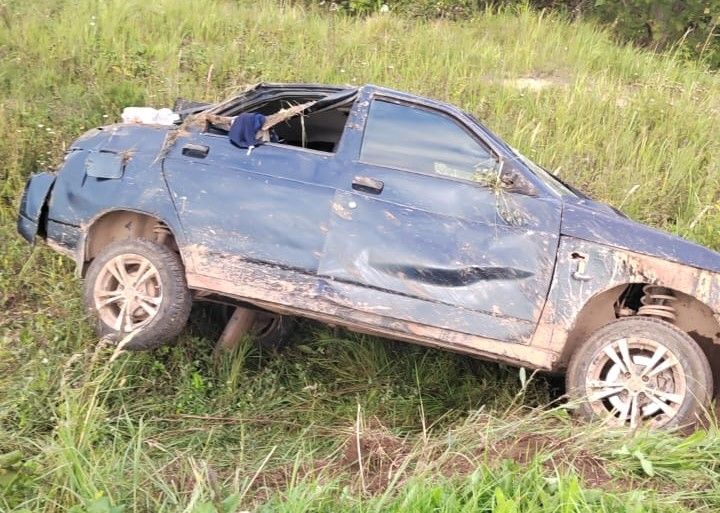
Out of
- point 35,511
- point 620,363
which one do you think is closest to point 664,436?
point 620,363

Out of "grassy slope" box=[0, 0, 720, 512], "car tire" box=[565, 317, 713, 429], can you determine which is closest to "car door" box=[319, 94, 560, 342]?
"car tire" box=[565, 317, 713, 429]

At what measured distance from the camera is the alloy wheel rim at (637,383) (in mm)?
4312

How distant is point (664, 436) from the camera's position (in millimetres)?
3787

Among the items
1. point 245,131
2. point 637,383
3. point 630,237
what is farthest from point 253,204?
point 637,383

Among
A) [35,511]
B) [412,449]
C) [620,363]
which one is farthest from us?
[620,363]

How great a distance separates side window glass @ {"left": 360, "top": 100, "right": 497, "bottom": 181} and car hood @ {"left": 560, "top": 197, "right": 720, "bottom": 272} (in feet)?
2.07

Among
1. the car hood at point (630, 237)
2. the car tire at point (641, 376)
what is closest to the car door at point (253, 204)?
the car hood at point (630, 237)

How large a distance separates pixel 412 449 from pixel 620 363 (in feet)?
4.69

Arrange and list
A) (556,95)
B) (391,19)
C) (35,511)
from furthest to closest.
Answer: (391,19)
(556,95)
(35,511)

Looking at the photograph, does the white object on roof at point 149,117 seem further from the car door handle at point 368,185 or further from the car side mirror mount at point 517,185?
the car side mirror mount at point 517,185

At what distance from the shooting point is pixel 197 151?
190 inches

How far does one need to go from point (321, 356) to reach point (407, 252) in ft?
5.27

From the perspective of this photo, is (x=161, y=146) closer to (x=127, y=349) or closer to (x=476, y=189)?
(x=127, y=349)

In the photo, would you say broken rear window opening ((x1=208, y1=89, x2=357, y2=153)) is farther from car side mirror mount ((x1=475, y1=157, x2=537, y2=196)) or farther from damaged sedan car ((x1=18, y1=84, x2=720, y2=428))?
car side mirror mount ((x1=475, y1=157, x2=537, y2=196))
